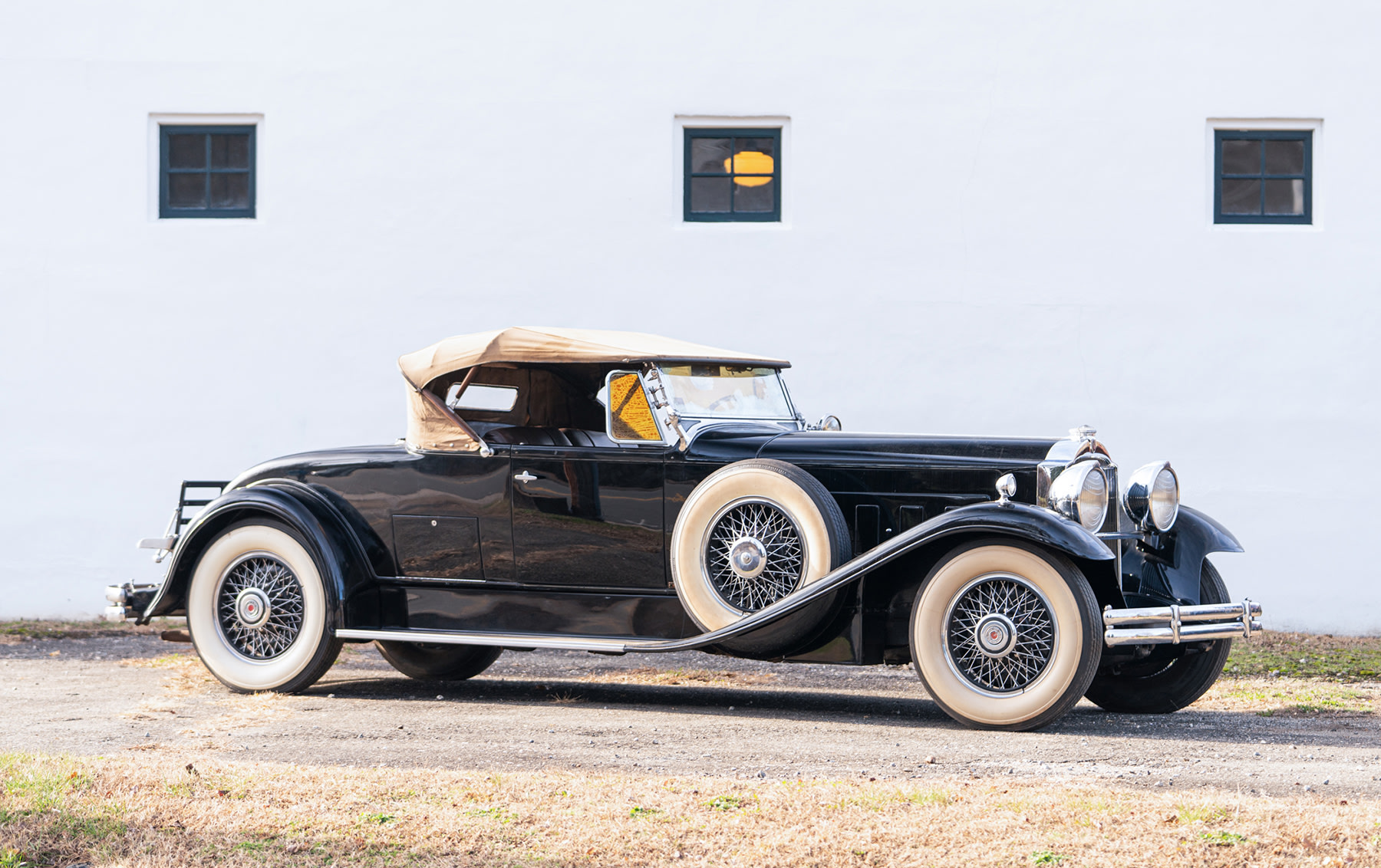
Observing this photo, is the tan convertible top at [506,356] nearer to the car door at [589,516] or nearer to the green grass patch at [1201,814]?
the car door at [589,516]

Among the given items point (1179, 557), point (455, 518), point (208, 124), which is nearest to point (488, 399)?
point (455, 518)

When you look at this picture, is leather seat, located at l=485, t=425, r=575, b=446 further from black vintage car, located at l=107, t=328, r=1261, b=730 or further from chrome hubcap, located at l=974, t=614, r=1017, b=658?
chrome hubcap, located at l=974, t=614, r=1017, b=658

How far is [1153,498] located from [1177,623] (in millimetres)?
849

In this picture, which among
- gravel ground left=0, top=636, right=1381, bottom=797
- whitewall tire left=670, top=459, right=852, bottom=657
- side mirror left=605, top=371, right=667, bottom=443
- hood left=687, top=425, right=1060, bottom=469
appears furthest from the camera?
side mirror left=605, top=371, right=667, bottom=443

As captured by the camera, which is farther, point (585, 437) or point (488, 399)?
point (488, 399)

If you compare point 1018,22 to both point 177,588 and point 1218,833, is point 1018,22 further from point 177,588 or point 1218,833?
point 1218,833

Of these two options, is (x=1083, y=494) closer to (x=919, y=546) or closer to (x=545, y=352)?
(x=919, y=546)

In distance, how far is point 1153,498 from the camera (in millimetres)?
6160

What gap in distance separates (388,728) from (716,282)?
5.25m

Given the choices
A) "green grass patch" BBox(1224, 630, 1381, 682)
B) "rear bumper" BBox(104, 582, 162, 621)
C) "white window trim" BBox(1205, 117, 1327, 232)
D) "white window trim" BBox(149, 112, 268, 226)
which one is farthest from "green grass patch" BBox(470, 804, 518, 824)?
"white window trim" BBox(1205, 117, 1327, 232)

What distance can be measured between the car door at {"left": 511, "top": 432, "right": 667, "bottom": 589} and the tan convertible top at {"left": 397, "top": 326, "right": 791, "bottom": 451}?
1.31 ft

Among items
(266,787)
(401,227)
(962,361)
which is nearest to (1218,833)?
(266,787)

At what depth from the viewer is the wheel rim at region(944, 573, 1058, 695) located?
218 inches

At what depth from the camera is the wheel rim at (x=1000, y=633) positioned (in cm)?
554
